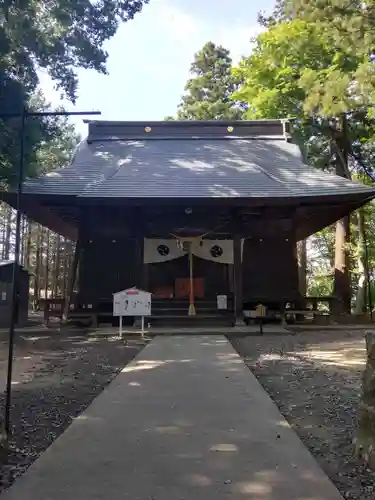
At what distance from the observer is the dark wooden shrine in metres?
13.3

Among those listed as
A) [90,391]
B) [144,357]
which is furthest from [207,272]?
[90,391]

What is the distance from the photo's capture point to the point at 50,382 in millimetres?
6441

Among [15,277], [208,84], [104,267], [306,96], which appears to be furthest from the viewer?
[208,84]

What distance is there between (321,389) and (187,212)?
9199 millimetres

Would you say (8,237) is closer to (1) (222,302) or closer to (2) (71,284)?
(2) (71,284)

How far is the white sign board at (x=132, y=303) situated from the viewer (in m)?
11.2

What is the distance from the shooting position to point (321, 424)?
441cm

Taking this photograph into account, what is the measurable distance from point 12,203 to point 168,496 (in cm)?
1225

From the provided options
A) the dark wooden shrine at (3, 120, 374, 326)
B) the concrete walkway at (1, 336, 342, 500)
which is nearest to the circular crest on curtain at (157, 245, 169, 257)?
the dark wooden shrine at (3, 120, 374, 326)

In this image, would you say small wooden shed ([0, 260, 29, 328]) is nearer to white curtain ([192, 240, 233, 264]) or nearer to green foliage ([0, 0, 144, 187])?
green foliage ([0, 0, 144, 187])

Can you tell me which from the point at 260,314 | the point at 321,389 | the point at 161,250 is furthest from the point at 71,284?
the point at 321,389

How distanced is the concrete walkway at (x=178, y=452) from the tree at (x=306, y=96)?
13.6m

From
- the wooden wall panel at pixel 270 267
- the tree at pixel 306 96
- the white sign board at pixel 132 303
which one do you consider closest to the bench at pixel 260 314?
the wooden wall panel at pixel 270 267

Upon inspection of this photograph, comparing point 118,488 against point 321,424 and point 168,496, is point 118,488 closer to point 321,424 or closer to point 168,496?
point 168,496
